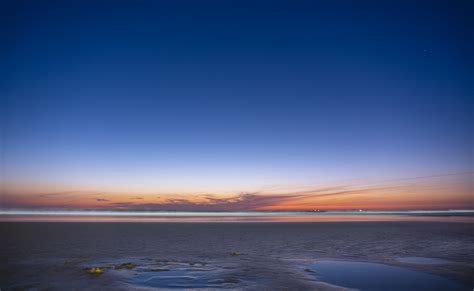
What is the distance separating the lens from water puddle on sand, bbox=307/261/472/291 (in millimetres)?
12953

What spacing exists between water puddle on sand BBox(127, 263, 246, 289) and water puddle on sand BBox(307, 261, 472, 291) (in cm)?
413

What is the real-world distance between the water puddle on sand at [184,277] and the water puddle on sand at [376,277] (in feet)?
13.5

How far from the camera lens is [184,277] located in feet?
47.0

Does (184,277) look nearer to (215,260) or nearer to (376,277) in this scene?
(215,260)

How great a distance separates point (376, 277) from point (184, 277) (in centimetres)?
A: 837

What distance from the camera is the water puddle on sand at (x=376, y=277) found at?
42.5 feet

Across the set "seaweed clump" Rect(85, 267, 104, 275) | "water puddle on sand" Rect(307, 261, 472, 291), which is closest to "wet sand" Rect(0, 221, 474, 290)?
"seaweed clump" Rect(85, 267, 104, 275)

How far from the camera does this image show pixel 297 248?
24031 millimetres

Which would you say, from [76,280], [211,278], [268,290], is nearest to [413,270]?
[268,290]

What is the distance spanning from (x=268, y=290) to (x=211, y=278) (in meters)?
2.87

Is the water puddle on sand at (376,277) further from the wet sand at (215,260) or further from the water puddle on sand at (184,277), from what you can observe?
the water puddle on sand at (184,277)

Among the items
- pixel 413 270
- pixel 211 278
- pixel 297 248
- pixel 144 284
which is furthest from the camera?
pixel 297 248

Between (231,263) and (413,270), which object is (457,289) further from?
(231,263)

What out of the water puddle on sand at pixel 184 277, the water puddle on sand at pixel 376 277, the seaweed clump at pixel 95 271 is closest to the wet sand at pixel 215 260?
the water puddle on sand at pixel 184 277
